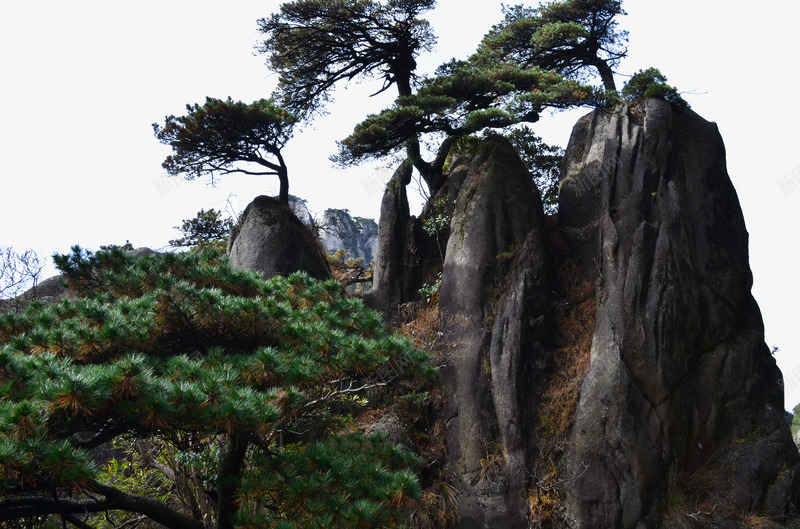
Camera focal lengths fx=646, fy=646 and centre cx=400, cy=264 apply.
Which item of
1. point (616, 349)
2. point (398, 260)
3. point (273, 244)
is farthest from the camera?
point (273, 244)

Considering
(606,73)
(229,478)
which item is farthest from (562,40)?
(229,478)

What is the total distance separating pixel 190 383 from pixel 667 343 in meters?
9.15

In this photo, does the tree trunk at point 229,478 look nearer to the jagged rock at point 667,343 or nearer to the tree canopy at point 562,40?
the jagged rock at point 667,343

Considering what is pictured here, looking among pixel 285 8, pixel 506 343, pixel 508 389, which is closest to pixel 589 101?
pixel 506 343

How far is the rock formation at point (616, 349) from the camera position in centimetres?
1138

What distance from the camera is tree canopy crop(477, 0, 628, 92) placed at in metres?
17.1

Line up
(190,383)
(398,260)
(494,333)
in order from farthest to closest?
1. (398,260)
2. (494,333)
3. (190,383)

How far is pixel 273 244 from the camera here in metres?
16.5

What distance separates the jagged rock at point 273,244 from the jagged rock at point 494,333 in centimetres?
426

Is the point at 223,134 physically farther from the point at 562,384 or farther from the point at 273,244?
the point at 562,384

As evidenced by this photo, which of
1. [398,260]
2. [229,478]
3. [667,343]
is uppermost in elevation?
[398,260]

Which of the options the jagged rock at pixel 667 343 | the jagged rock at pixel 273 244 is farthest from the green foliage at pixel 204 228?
the jagged rock at pixel 667 343

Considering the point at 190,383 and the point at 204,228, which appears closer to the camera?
the point at 190,383

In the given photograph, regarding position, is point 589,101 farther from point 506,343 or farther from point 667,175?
point 506,343
